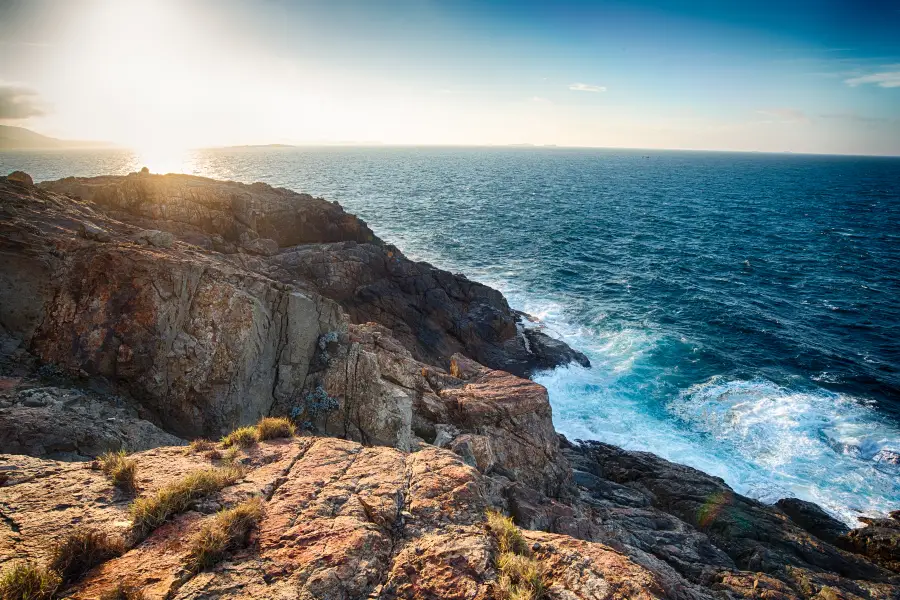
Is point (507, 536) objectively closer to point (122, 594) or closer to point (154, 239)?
point (122, 594)

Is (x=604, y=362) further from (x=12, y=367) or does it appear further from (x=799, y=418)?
(x=12, y=367)

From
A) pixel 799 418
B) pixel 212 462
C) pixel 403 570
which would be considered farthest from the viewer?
pixel 799 418

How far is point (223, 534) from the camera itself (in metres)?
6.16

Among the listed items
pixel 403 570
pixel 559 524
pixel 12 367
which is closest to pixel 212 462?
pixel 403 570

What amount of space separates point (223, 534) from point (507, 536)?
15.4 feet

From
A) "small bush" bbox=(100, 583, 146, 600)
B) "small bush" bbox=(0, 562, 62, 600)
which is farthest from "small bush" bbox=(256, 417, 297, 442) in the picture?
"small bush" bbox=(0, 562, 62, 600)

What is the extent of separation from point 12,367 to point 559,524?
636 inches

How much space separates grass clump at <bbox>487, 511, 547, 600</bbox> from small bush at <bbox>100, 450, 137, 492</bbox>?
21.8 feet

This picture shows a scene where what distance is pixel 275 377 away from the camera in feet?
46.7

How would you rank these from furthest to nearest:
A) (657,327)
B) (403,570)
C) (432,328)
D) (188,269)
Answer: (657,327), (432,328), (188,269), (403,570)

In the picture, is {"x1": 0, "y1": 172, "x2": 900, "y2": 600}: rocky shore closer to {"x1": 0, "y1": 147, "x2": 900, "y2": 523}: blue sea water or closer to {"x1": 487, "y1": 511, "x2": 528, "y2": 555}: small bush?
{"x1": 487, "y1": 511, "x2": 528, "y2": 555}: small bush

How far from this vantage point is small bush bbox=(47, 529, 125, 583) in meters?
5.39

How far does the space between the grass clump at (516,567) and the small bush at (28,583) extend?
5937mm

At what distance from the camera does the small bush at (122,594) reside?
16.8 feet
